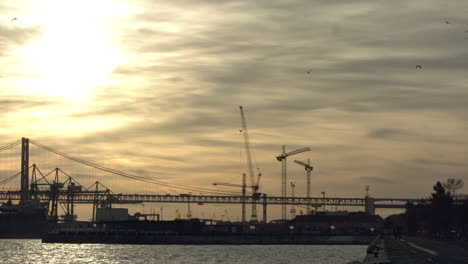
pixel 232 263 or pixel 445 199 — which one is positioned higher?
pixel 445 199

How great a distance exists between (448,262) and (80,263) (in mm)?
64520

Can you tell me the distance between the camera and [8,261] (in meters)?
123

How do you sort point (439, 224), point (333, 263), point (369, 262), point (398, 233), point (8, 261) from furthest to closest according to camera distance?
point (439, 224)
point (398, 233)
point (8, 261)
point (333, 263)
point (369, 262)

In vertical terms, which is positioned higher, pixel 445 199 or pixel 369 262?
pixel 445 199

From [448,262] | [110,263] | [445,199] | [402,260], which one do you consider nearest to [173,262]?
[110,263]

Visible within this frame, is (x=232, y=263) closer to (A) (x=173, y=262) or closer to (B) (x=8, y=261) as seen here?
(A) (x=173, y=262)

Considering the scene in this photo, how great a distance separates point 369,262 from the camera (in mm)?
73625

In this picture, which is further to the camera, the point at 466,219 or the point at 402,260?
the point at 466,219

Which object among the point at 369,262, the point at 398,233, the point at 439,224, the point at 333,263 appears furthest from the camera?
the point at 439,224

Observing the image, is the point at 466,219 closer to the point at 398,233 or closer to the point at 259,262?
the point at 398,233

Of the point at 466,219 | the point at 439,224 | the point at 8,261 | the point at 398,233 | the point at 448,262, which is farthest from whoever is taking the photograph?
the point at 439,224

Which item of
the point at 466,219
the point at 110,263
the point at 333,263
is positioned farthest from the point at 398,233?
the point at 110,263

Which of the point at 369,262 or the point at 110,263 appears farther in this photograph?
the point at 110,263

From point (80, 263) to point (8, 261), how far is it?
10.9 meters
